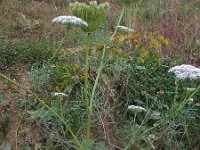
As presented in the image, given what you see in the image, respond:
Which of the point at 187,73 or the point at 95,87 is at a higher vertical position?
the point at 187,73

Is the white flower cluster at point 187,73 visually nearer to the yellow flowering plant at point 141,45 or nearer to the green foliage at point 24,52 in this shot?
the yellow flowering plant at point 141,45

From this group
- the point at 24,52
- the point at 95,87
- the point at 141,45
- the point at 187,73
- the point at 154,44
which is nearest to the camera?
the point at 187,73

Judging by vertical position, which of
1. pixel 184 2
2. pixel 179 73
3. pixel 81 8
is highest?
pixel 81 8

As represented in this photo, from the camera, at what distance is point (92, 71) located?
13.5 feet

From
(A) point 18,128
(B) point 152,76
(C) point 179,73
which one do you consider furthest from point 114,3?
(C) point 179,73

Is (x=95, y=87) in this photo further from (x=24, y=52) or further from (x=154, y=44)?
(x=154, y=44)

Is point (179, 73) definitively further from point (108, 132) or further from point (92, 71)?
point (92, 71)

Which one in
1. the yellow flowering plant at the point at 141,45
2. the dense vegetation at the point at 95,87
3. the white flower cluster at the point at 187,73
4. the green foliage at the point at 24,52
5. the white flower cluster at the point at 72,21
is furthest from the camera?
the yellow flowering plant at the point at 141,45

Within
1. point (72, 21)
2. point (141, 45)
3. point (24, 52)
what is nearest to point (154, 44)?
point (141, 45)

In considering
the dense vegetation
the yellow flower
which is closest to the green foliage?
the dense vegetation

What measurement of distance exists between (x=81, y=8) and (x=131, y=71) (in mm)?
1687

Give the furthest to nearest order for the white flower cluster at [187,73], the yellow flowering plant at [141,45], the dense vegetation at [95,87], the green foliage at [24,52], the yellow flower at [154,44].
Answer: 1. the yellow flower at [154,44]
2. the yellow flowering plant at [141,45]
3. the green foliage at [24,52]
4. the dense vegetation at [95,87]
5. the white flower cluster at [187,73]

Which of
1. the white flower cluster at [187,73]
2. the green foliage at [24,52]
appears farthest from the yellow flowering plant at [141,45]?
the white flower cluster at [187,73]

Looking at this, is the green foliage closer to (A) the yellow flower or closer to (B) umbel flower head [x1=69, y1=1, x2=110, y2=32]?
(A) the yellow flower
